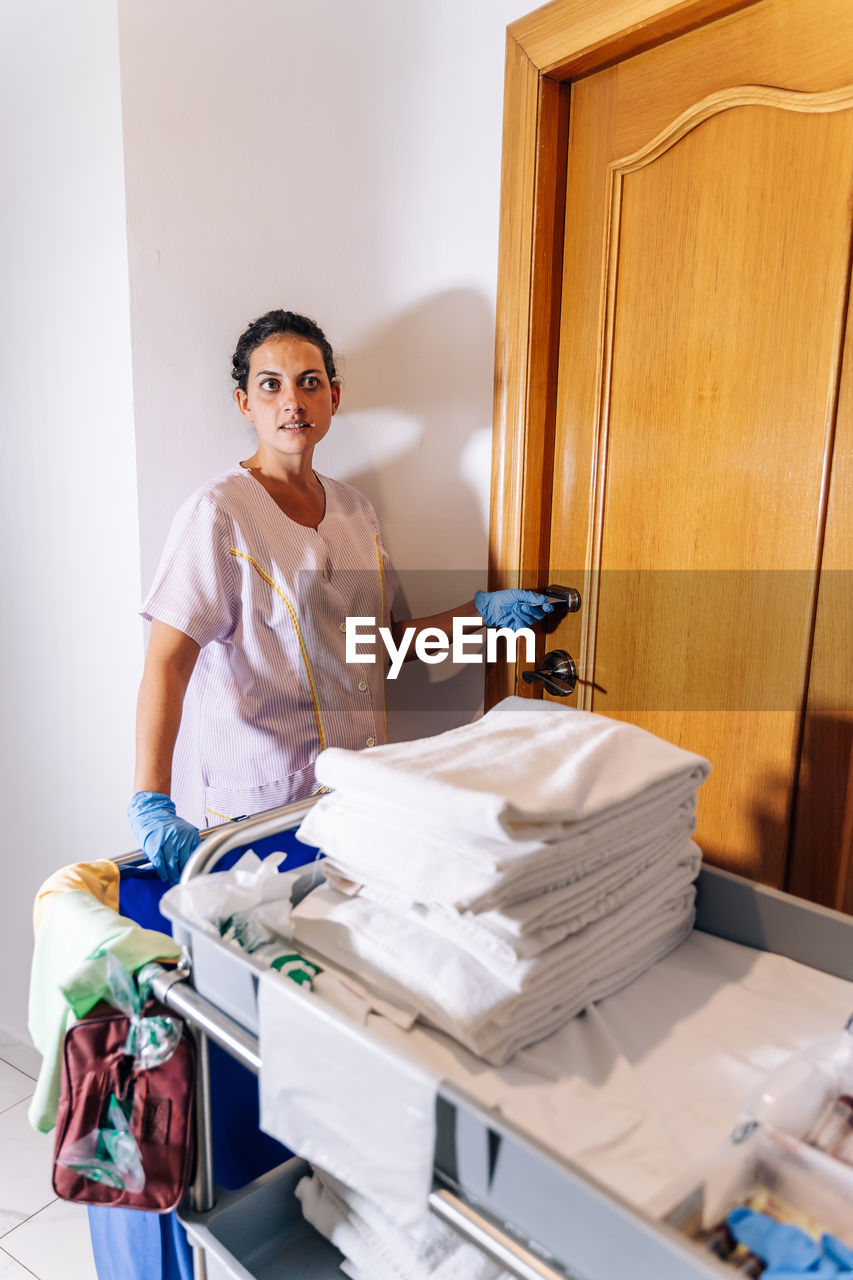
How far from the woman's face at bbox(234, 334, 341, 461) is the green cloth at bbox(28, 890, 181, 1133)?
916 mm

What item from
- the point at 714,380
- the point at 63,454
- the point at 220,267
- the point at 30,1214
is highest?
the point at 220,267

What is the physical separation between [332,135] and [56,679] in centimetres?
125

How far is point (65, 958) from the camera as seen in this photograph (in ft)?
2.39

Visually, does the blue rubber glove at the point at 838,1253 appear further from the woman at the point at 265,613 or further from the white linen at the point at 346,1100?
the woman at the point at 265,613

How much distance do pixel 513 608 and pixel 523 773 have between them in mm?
893

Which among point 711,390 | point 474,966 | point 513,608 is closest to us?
point 474,966

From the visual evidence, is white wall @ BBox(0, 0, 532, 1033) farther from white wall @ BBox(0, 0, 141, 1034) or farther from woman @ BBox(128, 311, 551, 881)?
woman @ BBox(128, 311, 551, 881)

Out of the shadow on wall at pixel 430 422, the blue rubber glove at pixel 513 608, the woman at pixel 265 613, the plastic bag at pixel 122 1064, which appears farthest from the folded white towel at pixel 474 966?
the shadow on wall at pixel 430 422

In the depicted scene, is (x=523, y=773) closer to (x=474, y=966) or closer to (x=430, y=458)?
(x=474, y=966)

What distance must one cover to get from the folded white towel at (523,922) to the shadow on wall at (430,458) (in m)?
1.00

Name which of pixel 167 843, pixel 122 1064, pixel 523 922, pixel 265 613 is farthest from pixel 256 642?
pixel 523 922

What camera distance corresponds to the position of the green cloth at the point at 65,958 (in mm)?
706

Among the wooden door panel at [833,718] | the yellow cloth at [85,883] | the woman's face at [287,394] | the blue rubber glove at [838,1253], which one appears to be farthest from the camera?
the woman's face at [287,394]

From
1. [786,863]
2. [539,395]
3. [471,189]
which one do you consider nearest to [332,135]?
[471,189]
